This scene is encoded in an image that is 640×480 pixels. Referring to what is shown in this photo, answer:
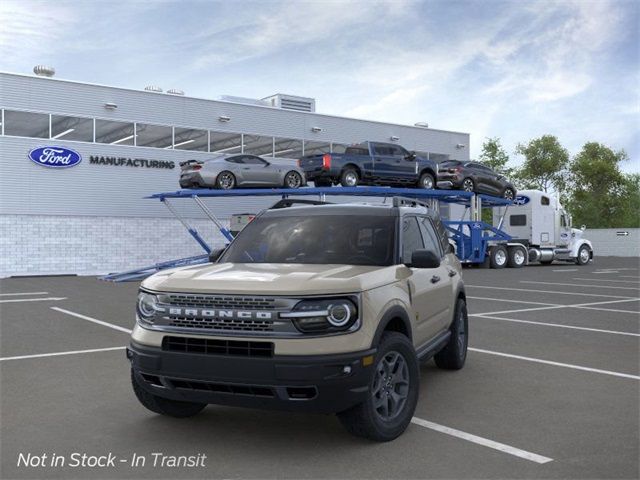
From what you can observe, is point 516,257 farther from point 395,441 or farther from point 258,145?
point 395,441

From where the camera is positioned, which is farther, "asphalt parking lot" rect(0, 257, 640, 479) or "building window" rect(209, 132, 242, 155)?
"building window" rect(209, 132, 242, 155)

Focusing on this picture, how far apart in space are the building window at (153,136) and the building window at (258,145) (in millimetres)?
3957

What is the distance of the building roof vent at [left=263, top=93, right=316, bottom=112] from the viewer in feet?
116

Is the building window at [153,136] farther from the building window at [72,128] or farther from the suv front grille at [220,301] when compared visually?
the suv front grille at [220,301]

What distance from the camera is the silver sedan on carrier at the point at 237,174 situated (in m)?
24.4

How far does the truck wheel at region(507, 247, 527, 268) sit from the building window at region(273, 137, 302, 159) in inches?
461

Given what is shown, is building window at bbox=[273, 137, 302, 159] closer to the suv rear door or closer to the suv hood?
the suv rear door

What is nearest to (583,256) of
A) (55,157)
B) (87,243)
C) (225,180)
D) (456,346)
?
(225,180)

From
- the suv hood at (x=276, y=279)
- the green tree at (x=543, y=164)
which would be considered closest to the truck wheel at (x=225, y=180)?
the suv hood at (x=276, y=279)

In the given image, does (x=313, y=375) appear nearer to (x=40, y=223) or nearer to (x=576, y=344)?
(x=576, y=344)

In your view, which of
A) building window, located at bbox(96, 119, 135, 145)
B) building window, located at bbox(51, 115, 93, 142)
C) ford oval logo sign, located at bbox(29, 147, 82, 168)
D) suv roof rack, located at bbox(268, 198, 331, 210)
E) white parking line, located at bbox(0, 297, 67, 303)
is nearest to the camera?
suv roof rack, located at bbox(268, 198, 331, 210)

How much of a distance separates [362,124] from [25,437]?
33032mm

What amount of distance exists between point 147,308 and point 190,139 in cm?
2682

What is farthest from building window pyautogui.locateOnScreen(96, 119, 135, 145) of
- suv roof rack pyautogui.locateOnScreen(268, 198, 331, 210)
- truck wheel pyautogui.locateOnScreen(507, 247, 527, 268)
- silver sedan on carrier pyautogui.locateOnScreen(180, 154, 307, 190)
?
suv roof rack pyautogui.locateOnScreen(268, 198, 331, 210)
